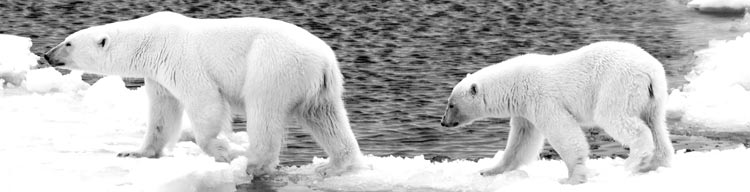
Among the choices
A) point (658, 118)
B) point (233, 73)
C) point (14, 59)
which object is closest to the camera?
point (658, 118)

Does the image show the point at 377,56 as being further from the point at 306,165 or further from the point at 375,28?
the point at 306,165

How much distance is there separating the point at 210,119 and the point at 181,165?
22.6 inches

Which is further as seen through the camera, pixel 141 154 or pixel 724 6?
pixel 724 6

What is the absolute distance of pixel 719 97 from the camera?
1331 centimetres

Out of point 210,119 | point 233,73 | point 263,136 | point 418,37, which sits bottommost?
point 418,37

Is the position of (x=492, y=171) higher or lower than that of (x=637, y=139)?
lower

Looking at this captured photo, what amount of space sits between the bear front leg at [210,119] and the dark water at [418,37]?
5.62ft

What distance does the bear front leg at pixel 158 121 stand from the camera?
9.85m

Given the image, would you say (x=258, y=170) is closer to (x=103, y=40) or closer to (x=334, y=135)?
(x=334, y=135)

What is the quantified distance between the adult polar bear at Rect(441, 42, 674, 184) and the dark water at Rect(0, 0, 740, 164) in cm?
210

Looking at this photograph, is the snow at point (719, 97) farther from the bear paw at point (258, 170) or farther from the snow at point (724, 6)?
the snow at point (724, 6)

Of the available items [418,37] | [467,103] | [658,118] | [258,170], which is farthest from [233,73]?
[418,37]

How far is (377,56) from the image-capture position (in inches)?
752

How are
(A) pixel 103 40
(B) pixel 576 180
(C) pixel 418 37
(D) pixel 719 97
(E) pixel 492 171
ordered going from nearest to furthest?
(B) pixel 576 180
(E) pixel 492 171
(A) pixel 103 40
(D) pixel 719 97
(C) pixel 418 37
